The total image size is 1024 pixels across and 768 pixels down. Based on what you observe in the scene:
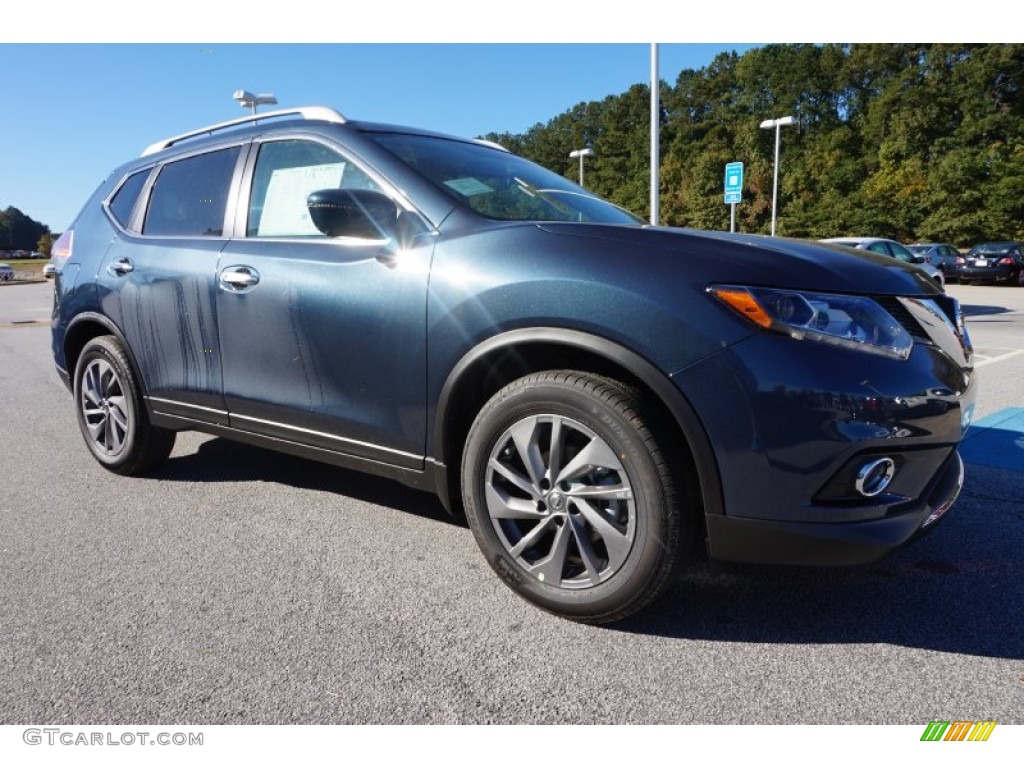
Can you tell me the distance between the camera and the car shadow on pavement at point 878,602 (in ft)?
7.32

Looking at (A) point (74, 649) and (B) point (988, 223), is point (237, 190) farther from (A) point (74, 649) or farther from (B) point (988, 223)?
(B) point (988, 223)

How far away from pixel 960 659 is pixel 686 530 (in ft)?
2.84

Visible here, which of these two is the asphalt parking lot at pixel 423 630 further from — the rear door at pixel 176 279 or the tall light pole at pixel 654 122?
the tall light pole at pixel 654 122

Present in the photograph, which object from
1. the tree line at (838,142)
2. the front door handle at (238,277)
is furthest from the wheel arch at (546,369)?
the tree line at (838,142)

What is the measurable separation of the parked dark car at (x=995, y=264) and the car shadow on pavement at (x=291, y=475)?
81.6 ft

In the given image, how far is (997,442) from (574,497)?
11.2 feet

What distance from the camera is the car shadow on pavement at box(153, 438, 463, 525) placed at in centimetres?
356

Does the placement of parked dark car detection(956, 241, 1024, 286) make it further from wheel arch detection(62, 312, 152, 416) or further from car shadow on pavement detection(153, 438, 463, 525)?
wheel arch detection(62, 312, 152, 416)

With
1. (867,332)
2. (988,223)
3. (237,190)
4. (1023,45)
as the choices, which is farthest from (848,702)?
(1023,45)

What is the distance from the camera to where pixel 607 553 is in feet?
7.43

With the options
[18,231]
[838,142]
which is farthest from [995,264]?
[18,231]

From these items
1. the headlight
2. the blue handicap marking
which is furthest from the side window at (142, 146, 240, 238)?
the blue handicap marking

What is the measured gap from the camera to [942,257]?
24469mm

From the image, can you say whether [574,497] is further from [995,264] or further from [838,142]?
[838,142]
